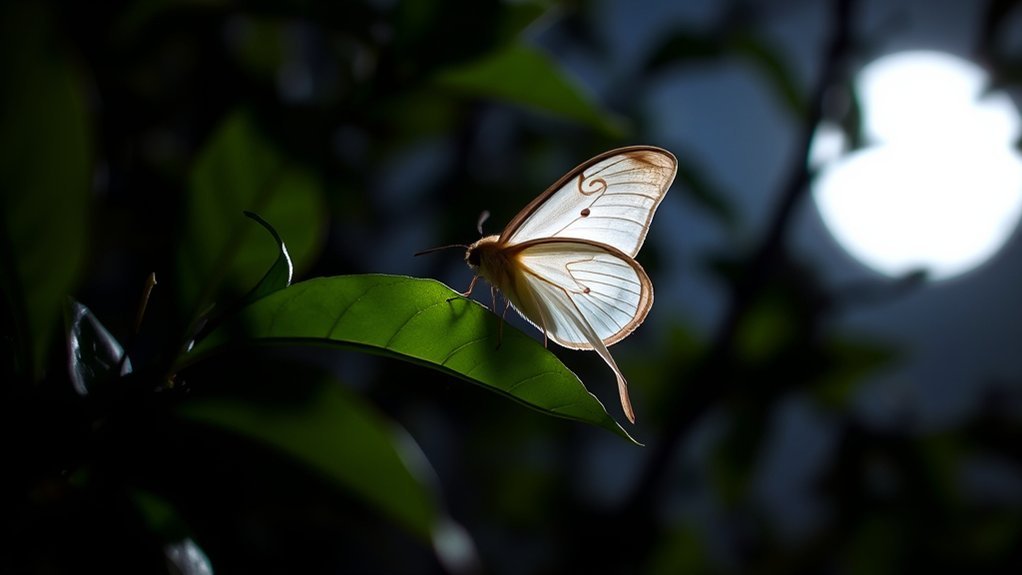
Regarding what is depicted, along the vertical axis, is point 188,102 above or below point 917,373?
above

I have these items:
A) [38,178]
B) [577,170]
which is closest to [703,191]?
[577,170]

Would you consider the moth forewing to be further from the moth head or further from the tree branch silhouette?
the tree branch silhouette

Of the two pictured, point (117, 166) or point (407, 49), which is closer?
point (407, 49)

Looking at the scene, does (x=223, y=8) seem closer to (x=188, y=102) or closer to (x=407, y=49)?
(x=188, y=102)

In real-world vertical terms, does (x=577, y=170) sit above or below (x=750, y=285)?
above

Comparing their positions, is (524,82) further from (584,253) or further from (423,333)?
(423,333)

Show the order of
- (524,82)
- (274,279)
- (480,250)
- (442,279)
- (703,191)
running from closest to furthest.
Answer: (274,279), (480,250), (524,82), (442,279), (703,191)

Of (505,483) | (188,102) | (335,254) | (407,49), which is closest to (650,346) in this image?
(505,483)
